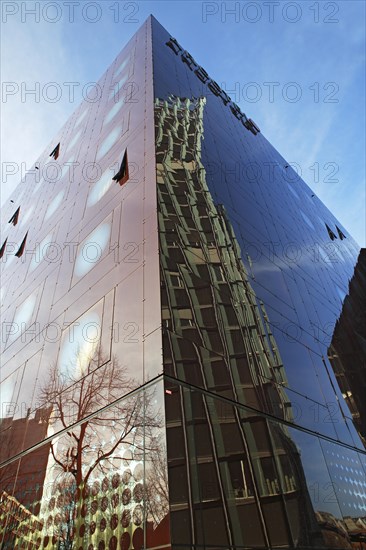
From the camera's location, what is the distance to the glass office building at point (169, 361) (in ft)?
15.9

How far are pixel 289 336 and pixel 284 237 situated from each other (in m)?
5.01

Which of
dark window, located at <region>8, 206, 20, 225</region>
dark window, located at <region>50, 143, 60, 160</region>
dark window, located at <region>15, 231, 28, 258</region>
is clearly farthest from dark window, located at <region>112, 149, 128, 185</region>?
dark window, located at <region>8, 206, 20, 225</region>

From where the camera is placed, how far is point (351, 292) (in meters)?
18.5

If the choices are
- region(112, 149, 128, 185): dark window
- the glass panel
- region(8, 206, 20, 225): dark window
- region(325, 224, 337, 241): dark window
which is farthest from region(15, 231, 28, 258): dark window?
region(325, 224, 337, 241): dark window

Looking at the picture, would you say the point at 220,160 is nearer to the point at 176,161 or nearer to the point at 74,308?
the point at 176,161

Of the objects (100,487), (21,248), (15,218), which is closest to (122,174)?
(100,487)

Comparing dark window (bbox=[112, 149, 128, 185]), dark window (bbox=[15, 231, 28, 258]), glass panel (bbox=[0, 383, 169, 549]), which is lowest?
glass panel (bbox=[0, 383, 169, 549])

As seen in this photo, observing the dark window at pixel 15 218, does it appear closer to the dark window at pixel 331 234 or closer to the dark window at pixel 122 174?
the dark window at pixel 122 174

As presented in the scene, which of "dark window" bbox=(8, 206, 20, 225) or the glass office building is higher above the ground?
"dark window" bbox=(8, 206, 20, 225)

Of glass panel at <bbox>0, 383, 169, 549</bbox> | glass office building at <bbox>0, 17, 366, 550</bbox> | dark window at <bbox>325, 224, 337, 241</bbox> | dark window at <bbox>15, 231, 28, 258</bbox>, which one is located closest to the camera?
glass panel at <bbox>0, 383, 169, 549</bbox>

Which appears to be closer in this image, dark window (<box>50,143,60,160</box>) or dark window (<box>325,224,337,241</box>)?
dark window (<box>50,143,60,160</box>)

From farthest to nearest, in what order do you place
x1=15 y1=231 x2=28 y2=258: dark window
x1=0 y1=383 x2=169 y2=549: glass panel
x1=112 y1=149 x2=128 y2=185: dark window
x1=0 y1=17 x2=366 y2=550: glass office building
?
x1=15 y1=231 x2=28 y2=258: dark window
x1=112 y1=149 x2=128 y2=185: dark window
x1=0 y1=17 x2=366 y2=550: glass office building
x1=0 y1=383 x2=169 y2=549: glass panel

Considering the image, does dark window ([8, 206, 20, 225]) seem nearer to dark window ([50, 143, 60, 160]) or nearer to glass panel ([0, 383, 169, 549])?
dark window ([50, 143, 60, 160])

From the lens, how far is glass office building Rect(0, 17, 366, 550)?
485 cm
